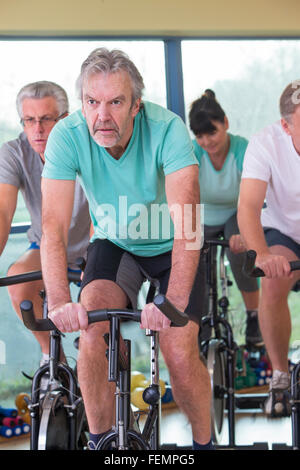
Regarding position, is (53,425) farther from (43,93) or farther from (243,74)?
(243,74)

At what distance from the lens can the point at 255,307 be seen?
4.02 metres

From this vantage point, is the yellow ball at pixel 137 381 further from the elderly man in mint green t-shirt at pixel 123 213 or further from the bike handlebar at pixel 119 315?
the bike handlebar at pixel 119 315

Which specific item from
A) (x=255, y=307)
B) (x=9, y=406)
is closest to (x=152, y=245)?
(x=255, y=307)

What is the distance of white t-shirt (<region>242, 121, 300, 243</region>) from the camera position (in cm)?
308

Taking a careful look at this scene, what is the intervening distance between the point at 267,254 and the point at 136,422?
2.80ft

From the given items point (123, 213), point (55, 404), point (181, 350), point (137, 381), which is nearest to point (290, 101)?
point (123, 213)

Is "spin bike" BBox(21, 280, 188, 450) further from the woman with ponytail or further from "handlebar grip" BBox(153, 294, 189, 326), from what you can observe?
the woman with ponytail

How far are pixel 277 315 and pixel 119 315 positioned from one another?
4.56 feet

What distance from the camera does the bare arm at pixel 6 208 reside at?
9.87 ft

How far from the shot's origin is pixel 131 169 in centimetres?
250

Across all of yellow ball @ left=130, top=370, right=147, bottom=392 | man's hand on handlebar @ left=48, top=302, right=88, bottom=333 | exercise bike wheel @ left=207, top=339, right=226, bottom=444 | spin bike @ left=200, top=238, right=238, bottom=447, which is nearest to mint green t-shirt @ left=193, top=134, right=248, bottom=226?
spin bike @ left=200, top=238, right=238, bottom=447

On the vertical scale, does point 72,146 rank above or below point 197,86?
below
